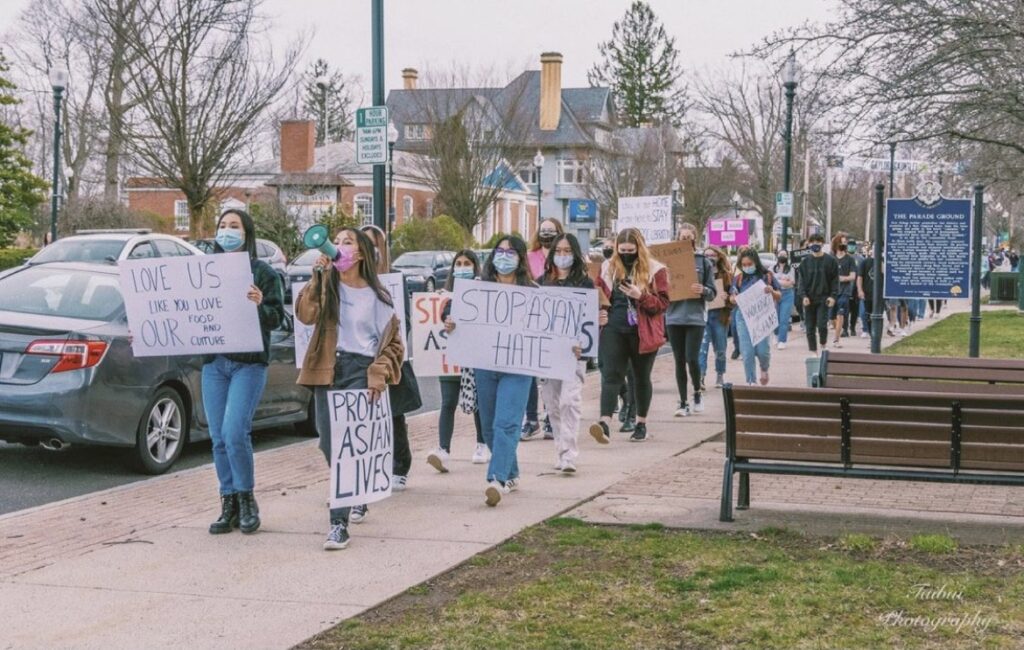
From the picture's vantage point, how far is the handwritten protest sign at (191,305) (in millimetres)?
7730

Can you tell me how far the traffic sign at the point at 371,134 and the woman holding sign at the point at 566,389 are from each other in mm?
5809

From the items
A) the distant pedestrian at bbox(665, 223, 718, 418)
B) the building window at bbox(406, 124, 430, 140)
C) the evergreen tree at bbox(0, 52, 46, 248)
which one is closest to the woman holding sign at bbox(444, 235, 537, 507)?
the distant pedestrian at bbox(665, 223, 718, 418)

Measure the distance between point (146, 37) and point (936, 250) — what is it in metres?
28.9

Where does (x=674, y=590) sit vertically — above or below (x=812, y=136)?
below

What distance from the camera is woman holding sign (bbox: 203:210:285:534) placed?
7699 millimetres

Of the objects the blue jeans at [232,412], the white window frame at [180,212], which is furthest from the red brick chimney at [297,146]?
the blue jeans at [232,412]

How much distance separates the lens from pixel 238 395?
7.69 metres

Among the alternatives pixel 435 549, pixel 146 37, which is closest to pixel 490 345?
pixel 435 549

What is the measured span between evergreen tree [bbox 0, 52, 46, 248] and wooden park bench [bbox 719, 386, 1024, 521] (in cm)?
4074

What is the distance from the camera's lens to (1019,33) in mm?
14625

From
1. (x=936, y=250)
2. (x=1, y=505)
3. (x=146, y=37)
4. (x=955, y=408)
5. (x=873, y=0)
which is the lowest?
(x=1, y=505)

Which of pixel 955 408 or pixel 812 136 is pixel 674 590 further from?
pixel 812 136

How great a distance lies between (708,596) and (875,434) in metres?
2.00

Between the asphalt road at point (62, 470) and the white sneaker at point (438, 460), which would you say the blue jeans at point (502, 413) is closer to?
the white sneaker at point (438, 460)
